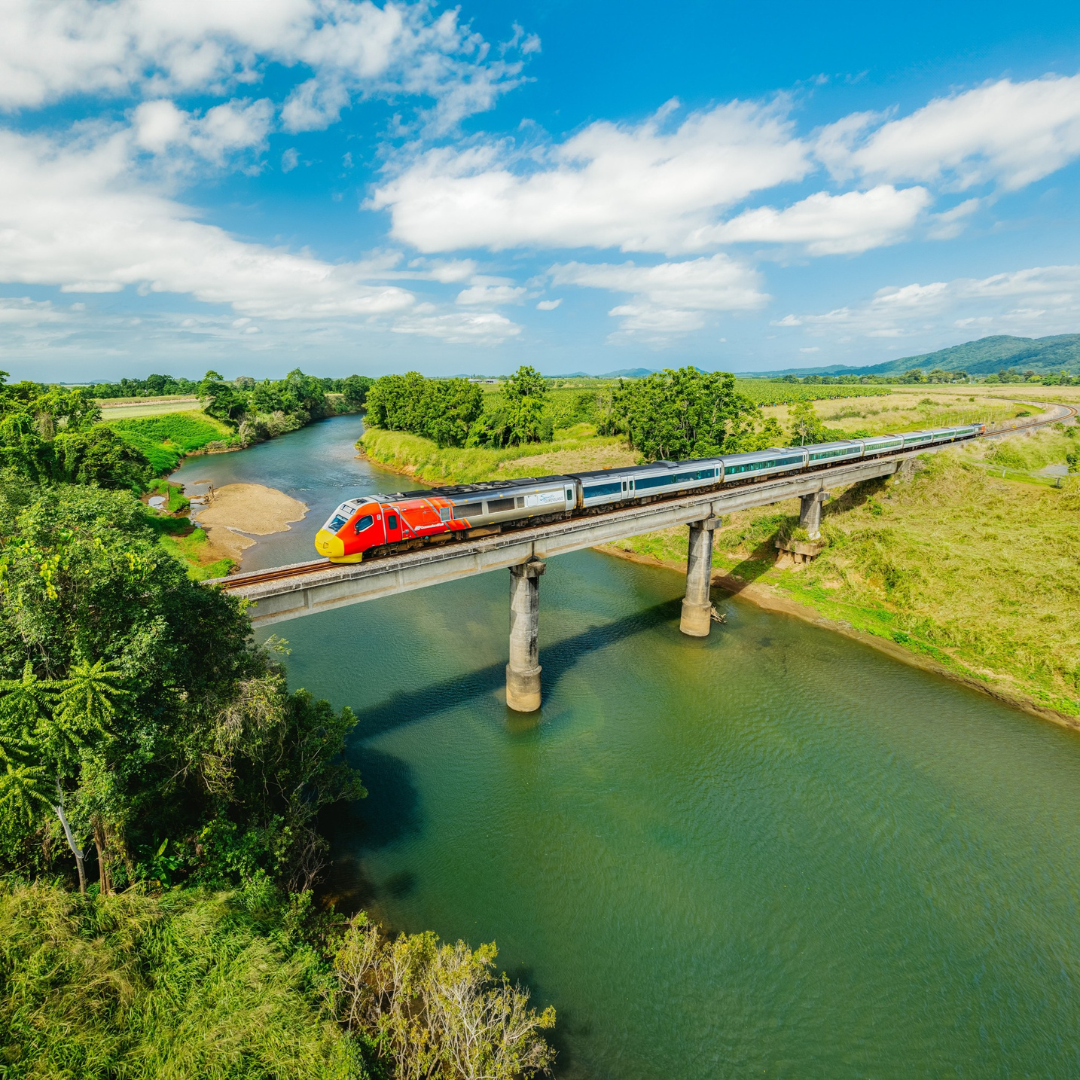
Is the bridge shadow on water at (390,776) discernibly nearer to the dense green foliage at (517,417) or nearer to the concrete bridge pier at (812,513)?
the concrete bridge pier at (812,513)

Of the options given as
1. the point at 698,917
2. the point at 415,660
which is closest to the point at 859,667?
the point at 698,917

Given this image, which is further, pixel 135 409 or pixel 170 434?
pixel 135 409

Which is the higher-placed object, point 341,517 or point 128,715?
point 341,517

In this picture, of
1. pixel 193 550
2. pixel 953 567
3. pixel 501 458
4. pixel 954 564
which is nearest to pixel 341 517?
pixel 193 550

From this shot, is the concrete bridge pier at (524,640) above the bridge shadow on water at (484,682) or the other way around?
above

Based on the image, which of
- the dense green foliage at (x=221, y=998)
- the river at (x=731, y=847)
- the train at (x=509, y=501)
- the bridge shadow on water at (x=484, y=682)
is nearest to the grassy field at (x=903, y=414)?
the train at (x=509, y=501)

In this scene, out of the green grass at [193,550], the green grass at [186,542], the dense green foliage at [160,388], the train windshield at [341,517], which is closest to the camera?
the train windshield at [341,517]

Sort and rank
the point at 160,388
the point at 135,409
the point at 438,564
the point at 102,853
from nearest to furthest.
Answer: the point at 102,853 → the point at 438,564 → the point at 135,409 → the point at 160,388

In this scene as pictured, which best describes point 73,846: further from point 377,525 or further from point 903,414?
point 903,414

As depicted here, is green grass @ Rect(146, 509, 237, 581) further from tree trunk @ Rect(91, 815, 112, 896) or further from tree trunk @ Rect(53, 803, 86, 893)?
tree trunk @ Rect(53, 803, 86, 893)
